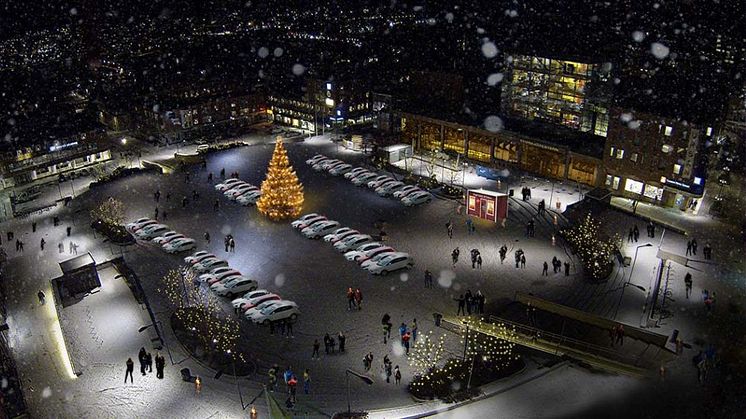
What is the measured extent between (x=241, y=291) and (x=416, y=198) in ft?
57.7

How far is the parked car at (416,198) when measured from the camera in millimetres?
45719

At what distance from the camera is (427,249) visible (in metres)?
38.2

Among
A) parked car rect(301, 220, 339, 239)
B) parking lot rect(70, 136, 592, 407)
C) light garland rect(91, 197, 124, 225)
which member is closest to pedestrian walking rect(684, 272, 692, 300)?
parking lot rect(70, 136, 592, 407)

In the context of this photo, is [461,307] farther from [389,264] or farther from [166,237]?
[166,237]

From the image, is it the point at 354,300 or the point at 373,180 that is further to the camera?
the point at 373,180

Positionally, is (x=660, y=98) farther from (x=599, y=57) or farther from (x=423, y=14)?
(x=423, y=14)

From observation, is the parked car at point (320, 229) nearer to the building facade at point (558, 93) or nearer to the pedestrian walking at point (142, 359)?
the pedestrian walking at point (142, 359)

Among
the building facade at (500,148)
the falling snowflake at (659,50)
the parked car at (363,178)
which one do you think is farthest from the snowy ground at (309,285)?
the falling snowflake at (659,50)

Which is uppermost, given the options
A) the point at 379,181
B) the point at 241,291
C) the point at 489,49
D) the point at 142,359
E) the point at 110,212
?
the point at 489,49

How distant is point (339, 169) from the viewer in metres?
53.2

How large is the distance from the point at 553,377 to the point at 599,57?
139 ft

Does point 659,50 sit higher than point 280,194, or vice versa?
point 659,50

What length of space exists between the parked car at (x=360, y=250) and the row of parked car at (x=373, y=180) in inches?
347

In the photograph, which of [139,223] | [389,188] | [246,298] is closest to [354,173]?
[389,188]
